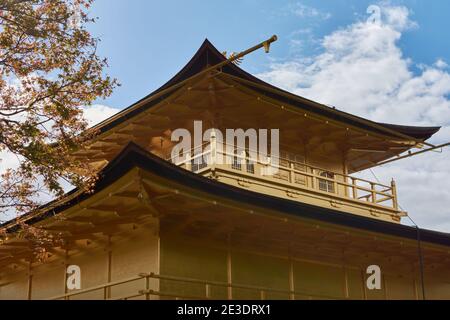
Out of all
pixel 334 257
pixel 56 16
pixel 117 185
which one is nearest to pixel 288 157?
pixel 334 257

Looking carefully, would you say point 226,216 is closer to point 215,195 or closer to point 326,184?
point 215,195

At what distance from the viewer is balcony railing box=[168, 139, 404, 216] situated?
2058cm

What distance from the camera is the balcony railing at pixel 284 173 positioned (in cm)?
2058

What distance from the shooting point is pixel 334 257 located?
2250cm

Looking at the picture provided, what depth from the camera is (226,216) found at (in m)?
18.3

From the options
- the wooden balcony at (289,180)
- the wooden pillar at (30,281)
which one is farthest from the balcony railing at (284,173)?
the wooden pillar at (30,281)

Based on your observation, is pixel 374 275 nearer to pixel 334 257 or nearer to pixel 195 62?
pixel 334 257

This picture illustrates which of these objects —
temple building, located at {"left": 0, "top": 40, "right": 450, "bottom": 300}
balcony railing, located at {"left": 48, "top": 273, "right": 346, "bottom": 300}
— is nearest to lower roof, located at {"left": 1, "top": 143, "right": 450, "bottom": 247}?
temple building, located at {"left": 0, "top": 40, "right": 450, "bottom": 300}

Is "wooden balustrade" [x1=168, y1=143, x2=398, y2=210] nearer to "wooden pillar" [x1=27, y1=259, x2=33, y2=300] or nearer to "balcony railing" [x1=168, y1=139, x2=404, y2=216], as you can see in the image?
"balcony railing" [x1=168, y1=139, x2=404, y2=216]

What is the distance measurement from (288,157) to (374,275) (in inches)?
210

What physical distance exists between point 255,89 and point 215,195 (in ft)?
19.1

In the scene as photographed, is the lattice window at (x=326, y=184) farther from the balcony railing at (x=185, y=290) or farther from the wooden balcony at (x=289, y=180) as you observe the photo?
the balcony railing at (x=185, y=290)

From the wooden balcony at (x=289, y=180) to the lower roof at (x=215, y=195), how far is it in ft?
8.46

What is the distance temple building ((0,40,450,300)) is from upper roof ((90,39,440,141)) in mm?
46
